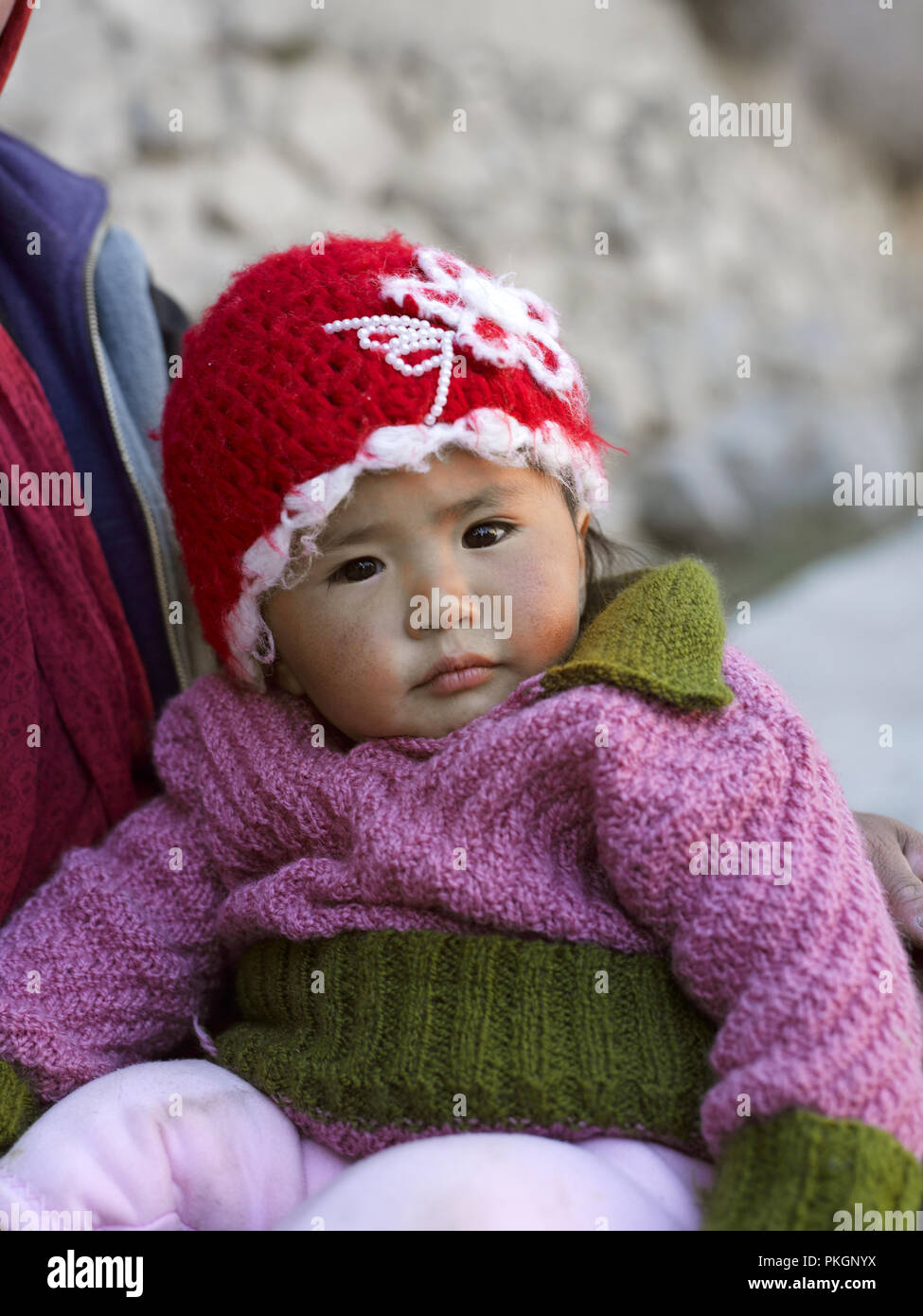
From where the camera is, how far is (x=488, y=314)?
1144 millimetres

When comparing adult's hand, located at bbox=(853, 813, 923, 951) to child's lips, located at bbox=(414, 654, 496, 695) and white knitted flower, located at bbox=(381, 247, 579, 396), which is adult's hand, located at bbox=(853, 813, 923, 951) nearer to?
child's lips, located at bbox=(414, 654, 496, 695)

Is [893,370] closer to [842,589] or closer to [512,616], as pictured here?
[842,589]

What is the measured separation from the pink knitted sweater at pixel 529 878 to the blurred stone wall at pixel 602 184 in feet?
3.59

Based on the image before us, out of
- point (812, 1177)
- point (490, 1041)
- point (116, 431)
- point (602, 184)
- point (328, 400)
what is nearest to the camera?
point (812, 1177)

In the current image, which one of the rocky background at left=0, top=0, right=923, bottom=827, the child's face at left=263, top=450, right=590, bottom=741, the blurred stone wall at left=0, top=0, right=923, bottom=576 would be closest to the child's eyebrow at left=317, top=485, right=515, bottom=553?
the child's face at left=263, top=450, right=590, bottom=741

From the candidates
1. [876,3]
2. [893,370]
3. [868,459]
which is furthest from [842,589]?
[876,3]

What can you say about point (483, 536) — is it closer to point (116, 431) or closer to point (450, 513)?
point (450, 513)

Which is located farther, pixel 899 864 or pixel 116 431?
pixel 116 431

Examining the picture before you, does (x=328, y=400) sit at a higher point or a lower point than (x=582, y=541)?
higher

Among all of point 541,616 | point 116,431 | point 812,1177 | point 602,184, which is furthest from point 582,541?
point 602,184

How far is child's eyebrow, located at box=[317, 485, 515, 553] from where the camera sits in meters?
1.10

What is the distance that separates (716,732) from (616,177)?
157cm

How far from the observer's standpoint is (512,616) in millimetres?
1121

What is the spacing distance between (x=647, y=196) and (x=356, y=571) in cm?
148
